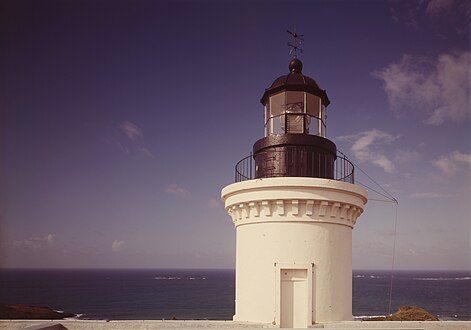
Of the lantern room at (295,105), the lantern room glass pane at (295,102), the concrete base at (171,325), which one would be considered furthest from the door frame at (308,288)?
the lantern room glass pane at (295,102)

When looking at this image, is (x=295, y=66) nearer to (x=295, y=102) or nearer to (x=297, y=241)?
(x=295, y=102)

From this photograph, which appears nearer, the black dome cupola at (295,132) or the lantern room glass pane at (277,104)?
the black dome cupola at (295,132)

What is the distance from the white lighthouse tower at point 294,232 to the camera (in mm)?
8297

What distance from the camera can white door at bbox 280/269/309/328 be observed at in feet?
27.2

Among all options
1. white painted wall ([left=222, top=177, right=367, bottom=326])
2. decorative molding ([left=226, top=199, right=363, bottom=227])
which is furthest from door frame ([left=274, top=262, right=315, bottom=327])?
decorative molding ([left=226, top=199, right=363, bottom=227])

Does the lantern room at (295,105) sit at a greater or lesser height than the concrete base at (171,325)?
greater

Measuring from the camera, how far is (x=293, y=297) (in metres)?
8.38

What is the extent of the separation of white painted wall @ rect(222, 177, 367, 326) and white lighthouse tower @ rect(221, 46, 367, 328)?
0.02 metres

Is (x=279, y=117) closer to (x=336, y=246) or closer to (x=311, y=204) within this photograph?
(x=311, y=204)

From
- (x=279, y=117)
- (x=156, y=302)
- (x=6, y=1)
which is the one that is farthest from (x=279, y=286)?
(x=156, y=302)

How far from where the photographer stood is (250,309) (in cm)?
859

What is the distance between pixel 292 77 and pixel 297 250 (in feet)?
10.9

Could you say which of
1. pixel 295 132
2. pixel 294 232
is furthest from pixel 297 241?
pixel 295 132

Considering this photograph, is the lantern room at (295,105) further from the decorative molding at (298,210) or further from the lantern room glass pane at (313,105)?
the decorative molding at (298,210)
